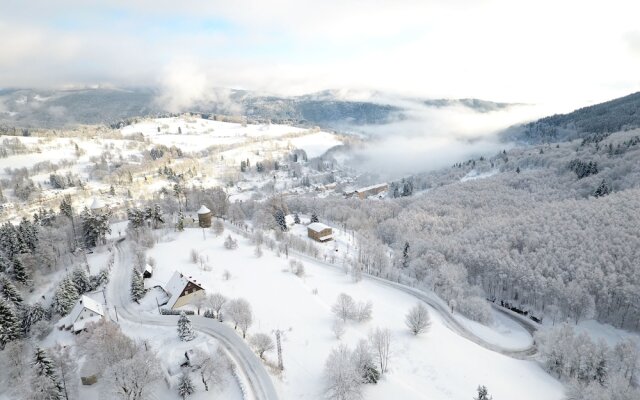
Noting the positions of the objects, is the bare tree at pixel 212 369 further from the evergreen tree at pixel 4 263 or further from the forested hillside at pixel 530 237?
the evergreen tree at pixel 4 263

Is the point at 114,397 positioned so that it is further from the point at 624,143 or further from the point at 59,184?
the point at 624,143

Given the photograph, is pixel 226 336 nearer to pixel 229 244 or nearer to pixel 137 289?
pixel 137 289

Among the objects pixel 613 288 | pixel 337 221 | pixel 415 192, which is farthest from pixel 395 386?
pixel 415 192

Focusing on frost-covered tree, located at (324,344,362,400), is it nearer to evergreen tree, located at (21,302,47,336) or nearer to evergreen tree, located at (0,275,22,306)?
evergreen tree, located at (21,302,47,336)

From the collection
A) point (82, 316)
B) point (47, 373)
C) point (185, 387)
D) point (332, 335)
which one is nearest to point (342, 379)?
point (332, 335)

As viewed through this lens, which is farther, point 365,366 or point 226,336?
point 226,336

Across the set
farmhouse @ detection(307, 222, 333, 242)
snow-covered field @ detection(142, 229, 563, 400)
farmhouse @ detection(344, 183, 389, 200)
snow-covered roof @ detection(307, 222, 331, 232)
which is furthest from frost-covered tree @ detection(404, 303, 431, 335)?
farmhouse @ detection(344, 183, 389, 200)
